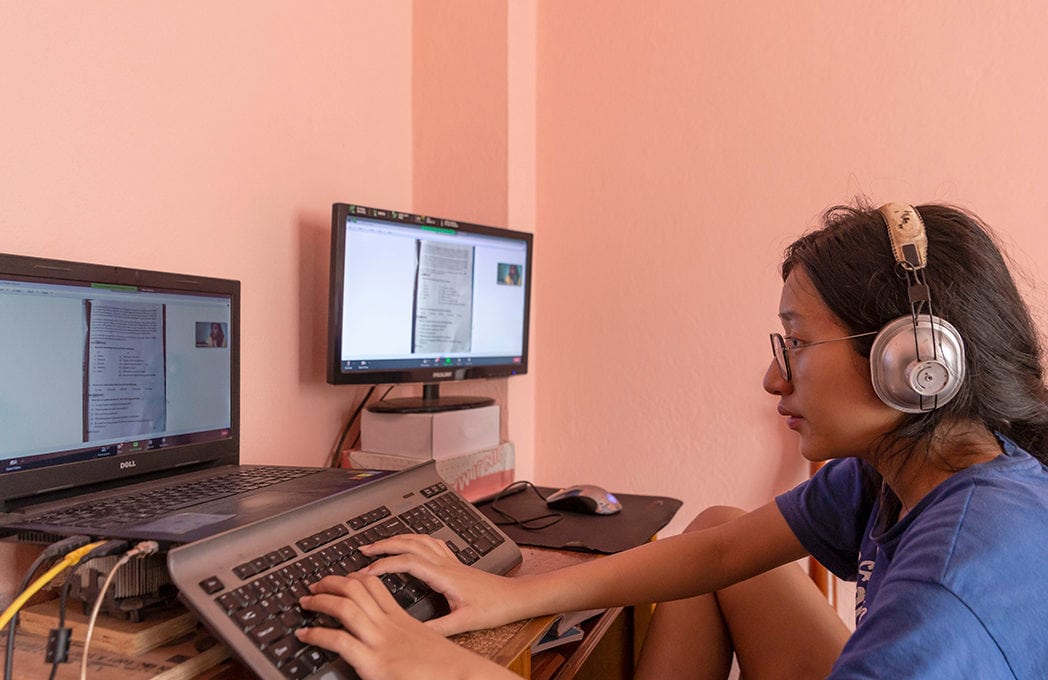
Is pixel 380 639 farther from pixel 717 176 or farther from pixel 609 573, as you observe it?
pixel 717 176

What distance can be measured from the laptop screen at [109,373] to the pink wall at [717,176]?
3.25 feet

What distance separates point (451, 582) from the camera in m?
0.73

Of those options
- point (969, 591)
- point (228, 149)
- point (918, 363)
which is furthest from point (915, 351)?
point (228, 149)

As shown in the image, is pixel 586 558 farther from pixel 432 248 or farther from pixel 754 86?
pixel 754 86

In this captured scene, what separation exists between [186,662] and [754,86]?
1603 millimetres

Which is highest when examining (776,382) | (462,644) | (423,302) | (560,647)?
(423,302)

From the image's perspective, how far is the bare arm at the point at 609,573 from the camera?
73 centimetres

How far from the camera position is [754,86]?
171cm

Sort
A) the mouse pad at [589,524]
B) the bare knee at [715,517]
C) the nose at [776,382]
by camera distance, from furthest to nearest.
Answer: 1. the bare knee at [715,517]
2. the mouse pad at [589,524]
3. the nose at [776,382]

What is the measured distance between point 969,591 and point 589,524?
2.29ft

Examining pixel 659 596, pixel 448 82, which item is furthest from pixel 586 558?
pixel 448 82

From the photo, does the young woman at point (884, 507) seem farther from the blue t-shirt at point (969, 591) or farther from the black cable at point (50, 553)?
the black cable at point (50, 553)

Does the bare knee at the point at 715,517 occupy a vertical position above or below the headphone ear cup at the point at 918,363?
below

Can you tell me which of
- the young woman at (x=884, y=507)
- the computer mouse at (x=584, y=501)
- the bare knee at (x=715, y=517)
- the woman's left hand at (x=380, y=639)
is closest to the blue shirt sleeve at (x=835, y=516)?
the young woman at (x=884, y=507)
